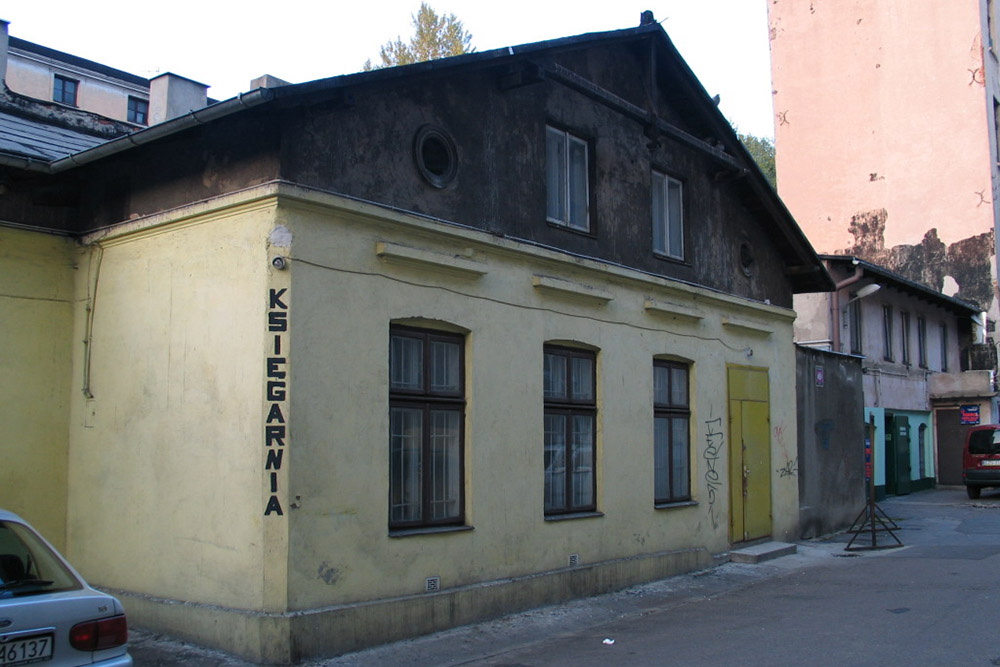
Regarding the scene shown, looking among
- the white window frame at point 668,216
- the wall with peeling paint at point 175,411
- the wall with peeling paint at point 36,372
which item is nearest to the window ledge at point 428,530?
the wall with peeling paint at point 175,411

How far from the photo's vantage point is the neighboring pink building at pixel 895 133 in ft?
87.5

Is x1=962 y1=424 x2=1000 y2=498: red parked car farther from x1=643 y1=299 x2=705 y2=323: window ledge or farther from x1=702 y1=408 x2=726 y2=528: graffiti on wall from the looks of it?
x1=643 y1=299 x2=705 y2=323: window ledge

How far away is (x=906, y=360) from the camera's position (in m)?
24.5

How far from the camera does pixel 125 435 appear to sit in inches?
337

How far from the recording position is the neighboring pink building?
26656 millimetres

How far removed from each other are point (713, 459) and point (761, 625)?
13.6 ft

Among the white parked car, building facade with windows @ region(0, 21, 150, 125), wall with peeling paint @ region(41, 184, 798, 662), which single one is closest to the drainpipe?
wall with peeling paint @ region(41, 184, 798, 662)

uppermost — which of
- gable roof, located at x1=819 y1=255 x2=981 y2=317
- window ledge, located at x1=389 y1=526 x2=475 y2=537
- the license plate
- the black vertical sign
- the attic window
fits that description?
gable roof, located at x1=819 y1=255 x2=981 y2=317

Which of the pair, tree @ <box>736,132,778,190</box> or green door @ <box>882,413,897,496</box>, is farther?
tree @ <box>736,132,778,190</box>

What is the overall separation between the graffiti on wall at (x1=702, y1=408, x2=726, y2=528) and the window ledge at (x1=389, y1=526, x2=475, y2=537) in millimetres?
5005

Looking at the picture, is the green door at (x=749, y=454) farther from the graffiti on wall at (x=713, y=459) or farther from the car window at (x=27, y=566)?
the car window at (x=27, y=566)

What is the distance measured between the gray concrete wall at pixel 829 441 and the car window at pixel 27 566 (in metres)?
12.4

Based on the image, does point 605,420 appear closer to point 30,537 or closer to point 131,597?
point 131,597

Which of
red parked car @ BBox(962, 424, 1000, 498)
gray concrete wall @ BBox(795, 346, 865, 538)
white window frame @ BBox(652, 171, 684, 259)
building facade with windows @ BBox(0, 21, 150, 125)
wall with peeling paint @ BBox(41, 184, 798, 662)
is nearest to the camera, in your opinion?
wall with peeling paint @ BBox(41, 184, 798, 662)
